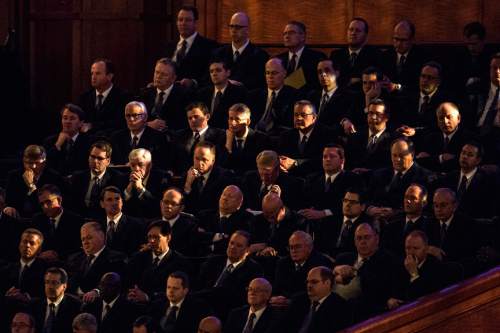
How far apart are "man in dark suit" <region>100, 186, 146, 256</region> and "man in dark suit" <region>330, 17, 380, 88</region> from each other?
146 cm

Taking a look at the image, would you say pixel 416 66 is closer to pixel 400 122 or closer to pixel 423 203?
pixel 400 122

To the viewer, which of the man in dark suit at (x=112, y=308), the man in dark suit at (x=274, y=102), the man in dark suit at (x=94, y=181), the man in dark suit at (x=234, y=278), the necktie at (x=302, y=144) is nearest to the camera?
the man in dark suit at (x=234, y=278)

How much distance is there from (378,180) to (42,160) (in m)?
1.86

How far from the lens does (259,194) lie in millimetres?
6996

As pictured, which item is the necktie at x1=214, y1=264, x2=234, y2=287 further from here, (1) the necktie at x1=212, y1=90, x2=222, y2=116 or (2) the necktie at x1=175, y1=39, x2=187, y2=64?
(2) the necktie at x1=175, y1=39, x2=187, y2=64

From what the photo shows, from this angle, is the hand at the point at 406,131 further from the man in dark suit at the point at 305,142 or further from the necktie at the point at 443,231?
the necktie at the point at 443,231

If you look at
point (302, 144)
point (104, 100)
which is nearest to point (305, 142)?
point (302, 144)

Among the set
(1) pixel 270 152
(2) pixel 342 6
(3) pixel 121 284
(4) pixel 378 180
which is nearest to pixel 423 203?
(4) pixel 378 180

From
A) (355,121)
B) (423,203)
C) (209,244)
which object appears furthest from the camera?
(355,121)

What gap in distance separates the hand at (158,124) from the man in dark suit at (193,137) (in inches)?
4.2

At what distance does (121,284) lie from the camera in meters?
6.79

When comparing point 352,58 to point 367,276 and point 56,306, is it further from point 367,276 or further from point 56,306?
point 56,306

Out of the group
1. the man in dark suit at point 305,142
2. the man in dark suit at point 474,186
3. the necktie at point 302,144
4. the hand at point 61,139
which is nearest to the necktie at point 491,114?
the man in dark suit at point 474,186

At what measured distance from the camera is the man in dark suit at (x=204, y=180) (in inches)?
280
